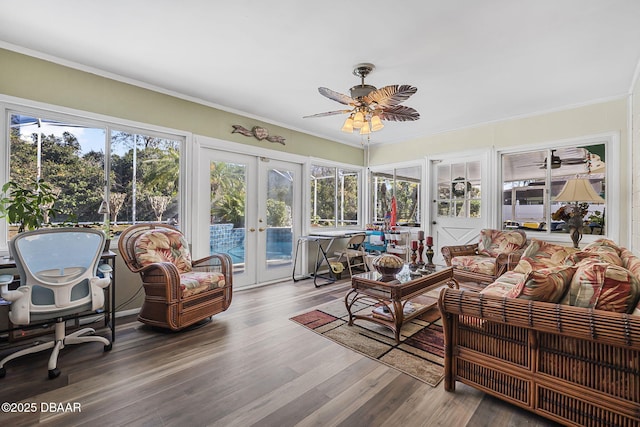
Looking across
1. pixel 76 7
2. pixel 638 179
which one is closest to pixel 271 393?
pixel 76 7

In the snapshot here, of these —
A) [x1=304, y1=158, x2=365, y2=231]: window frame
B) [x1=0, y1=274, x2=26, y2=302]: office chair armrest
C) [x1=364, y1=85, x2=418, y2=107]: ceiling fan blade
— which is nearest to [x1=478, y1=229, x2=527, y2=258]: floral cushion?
[x1=304, y1=158, x2=365, y2=231]: window frame

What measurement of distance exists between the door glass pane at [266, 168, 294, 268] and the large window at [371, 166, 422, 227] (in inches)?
74.3

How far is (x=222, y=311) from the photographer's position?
3.10 meters

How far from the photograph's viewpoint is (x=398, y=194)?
19.0 feet

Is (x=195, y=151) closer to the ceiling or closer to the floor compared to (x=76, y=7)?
closer to the floor

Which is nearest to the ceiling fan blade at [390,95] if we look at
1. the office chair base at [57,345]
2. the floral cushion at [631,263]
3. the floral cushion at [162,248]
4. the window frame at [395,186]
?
the floral cushion at [631,263]

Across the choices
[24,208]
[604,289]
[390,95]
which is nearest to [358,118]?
[390,95]

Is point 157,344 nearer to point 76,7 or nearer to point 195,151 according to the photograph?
point 195,151

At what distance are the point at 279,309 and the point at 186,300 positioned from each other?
108 cm

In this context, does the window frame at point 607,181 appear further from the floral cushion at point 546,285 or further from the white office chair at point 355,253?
the floral cushion at point 546,285

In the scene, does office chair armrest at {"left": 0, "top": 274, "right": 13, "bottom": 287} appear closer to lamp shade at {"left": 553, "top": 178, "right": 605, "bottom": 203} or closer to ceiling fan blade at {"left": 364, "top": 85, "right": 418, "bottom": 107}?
ceiling fan blade at {"left": 364, "top": 85, "right": 418, "bottom": 107}

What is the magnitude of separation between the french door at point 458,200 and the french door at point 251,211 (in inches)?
97.6

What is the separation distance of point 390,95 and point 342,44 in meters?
0.60

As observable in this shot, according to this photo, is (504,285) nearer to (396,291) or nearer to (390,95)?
(396,291)
